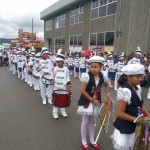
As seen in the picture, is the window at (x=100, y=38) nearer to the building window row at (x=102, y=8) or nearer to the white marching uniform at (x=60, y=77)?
the building window row at (x=102, y=8)

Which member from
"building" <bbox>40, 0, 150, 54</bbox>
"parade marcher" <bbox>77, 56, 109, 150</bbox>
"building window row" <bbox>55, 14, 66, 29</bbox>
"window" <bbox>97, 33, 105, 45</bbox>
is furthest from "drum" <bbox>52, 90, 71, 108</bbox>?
"building window row" <bbox>55, 14, 66, 29</bbox>

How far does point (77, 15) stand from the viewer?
28703 mm

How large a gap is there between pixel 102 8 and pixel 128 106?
2038cm

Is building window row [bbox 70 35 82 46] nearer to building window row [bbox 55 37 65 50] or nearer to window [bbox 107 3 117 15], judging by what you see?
building window row [bbox 55 37 65 50]

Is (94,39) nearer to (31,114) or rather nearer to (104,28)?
(104,28)

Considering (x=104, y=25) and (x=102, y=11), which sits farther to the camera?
(x=102, y=11)

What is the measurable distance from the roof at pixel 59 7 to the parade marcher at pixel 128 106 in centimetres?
2442

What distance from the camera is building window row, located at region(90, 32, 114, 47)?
822 inches

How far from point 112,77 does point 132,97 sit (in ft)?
32.4

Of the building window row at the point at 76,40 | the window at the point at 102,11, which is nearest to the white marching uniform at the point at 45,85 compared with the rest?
the window at the point at 102,11

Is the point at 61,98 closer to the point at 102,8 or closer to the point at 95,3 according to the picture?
the point at 102,8

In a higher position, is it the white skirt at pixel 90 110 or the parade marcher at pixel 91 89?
the parade marcher at pixel 91 89

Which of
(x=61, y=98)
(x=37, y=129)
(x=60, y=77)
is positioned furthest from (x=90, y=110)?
(x=60, y=77)

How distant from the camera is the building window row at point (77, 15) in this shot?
90.0 ft
